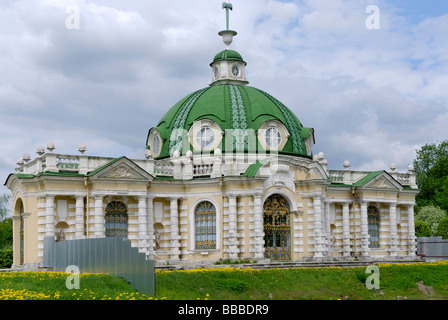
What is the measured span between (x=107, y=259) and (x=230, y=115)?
19.7 meters

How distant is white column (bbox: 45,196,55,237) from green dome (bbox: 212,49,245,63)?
18490 mm

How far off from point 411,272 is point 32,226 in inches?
842

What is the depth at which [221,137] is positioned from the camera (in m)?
43.7

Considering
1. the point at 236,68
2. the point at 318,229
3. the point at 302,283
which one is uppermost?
the point at 236,68

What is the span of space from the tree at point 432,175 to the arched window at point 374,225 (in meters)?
24.6

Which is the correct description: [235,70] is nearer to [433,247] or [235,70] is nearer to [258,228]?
[258,228]

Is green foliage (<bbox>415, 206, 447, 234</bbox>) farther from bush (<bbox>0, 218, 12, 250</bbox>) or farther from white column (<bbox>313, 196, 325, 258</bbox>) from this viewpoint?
bush (<bbox>0, 218, 12, 250</bbox>)

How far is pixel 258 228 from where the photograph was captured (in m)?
39.9

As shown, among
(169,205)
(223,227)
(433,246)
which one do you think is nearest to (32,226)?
(169,205)

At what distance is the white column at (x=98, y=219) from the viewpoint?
37.9 meters

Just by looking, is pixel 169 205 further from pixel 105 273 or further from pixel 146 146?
pixel 105 273

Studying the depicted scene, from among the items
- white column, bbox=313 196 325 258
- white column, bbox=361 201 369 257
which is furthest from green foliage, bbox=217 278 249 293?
white column, bbox=361 201 369 257

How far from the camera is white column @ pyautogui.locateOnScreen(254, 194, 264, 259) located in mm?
39594

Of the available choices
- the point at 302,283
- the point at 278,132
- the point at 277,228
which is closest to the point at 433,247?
the point at 277,228
